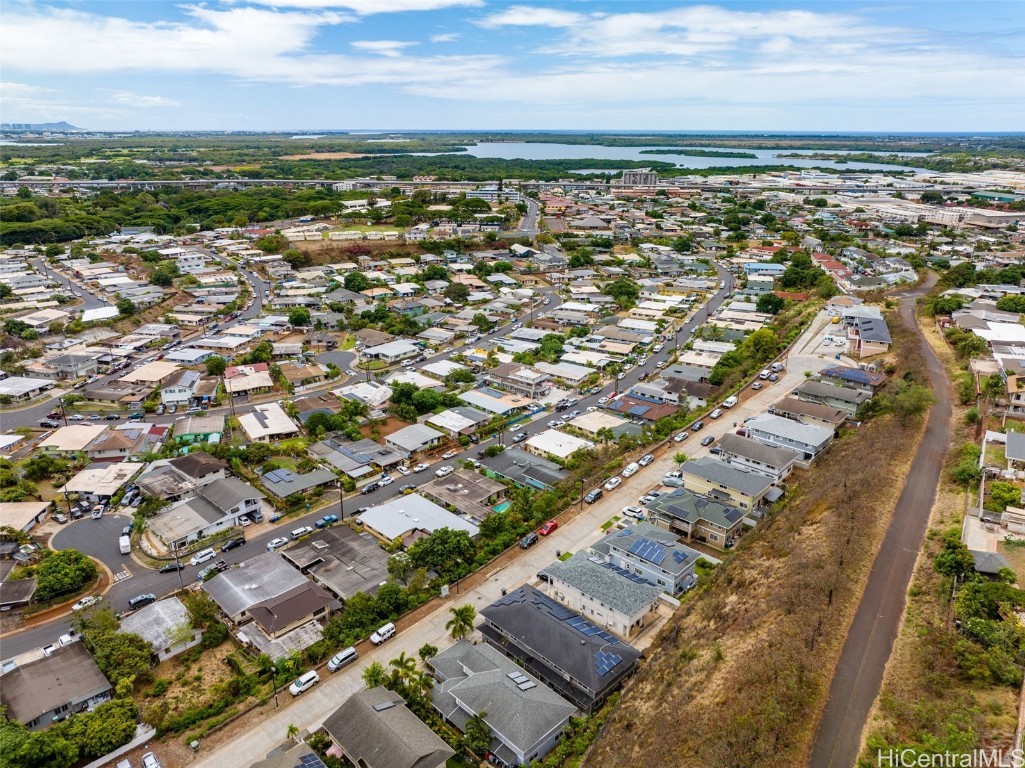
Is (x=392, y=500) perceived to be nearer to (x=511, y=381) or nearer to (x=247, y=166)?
(x=511, y=381)

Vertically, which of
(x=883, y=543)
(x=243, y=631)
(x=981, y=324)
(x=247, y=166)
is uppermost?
(x=247, y=166)

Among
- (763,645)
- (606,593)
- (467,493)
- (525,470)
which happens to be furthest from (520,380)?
(763,645)

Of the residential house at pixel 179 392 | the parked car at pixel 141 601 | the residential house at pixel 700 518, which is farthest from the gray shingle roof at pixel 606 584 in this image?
the residential house at pixel 179 392

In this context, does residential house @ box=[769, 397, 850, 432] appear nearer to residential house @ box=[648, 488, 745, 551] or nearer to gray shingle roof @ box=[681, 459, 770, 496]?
gray shingle roof @ box=[681, 459, 770, 496]

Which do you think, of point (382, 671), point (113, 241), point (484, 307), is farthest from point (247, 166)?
point (382, 671)

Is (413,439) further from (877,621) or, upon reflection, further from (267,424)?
(877,621)

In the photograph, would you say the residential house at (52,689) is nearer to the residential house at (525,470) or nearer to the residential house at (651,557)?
the residential house at (651,557)
